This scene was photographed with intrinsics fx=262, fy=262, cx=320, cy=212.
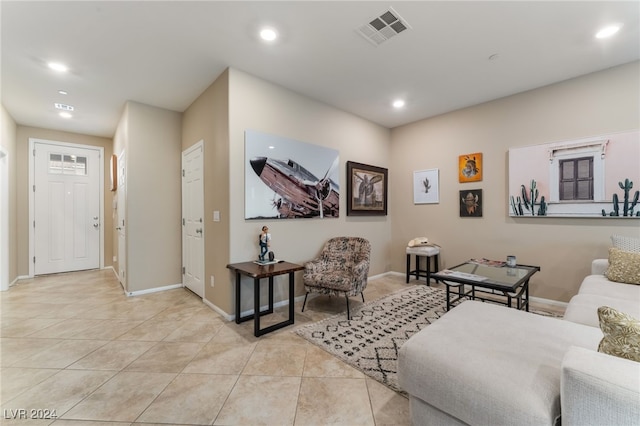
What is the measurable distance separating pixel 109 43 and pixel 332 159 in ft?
9.05

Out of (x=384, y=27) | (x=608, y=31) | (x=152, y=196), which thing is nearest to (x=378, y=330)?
(x=384, y=27)

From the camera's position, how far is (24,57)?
8.84ft

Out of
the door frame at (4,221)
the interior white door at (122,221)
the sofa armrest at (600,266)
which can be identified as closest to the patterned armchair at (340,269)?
the sofa armrest at (600,266)

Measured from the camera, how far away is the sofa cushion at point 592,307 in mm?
1787

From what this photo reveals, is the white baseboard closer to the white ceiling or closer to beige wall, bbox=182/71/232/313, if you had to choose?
beige wall, bbox=182/71/232/313

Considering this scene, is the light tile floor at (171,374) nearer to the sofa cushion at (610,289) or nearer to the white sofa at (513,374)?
the white sofa at (513,374)

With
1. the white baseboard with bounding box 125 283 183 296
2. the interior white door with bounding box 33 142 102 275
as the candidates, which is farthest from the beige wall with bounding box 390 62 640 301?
the interior white door with bounding box 33 142 102 275

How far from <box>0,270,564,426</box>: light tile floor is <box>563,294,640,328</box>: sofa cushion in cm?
136

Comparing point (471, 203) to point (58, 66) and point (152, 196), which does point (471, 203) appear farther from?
point (58, 66)

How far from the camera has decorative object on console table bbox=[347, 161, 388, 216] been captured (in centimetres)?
425

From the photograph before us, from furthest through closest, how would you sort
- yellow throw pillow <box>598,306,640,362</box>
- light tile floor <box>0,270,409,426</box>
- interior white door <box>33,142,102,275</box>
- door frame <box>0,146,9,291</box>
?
interior white door <box>33,142,102,275</box>, door frame <box>0,146,9,291</box>, light tile floor <box>0,270,409,426</box>, yellow throw pillow <box>598,306,640,362</box>

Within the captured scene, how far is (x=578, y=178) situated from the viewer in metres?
3.18

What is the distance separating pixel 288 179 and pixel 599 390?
3.02 meters

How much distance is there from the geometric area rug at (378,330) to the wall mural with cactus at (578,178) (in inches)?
70.2
